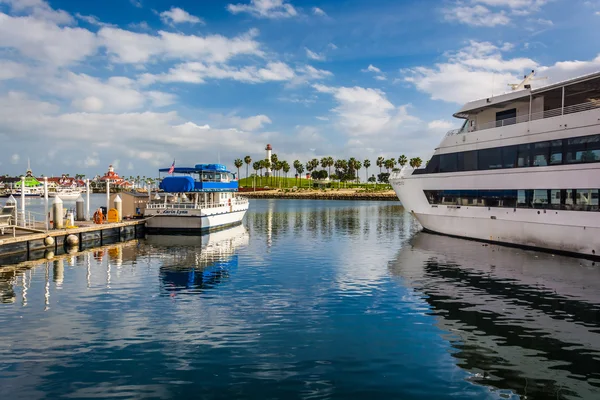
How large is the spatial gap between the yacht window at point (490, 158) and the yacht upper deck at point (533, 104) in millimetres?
1994

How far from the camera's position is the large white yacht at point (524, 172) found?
25.8 meters

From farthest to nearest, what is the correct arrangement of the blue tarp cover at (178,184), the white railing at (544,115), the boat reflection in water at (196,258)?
the blue tarp cover at (178,184)
the white railing at (544,115)
the boat reflection in water at (196,258)

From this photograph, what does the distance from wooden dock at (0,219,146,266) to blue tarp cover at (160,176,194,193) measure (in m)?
5.01

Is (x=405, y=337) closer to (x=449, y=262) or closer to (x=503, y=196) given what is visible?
(x=449, y=262)

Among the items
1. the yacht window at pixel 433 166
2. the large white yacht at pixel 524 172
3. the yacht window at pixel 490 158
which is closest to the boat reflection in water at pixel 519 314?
the large white yacht at pixel 524 172

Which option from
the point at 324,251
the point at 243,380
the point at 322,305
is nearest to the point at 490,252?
the point at 324,251

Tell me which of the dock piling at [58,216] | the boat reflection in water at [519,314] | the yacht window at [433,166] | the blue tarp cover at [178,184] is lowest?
the boat reflection in water at [519,314]

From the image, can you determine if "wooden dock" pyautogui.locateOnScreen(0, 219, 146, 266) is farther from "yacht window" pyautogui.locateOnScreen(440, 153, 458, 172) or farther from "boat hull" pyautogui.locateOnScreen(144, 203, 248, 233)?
"yacht window" pyautogui.locateOnScreen(440, 153, 458, 172)

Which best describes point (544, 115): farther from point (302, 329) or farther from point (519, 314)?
point (302, 329)

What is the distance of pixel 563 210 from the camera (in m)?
26.6

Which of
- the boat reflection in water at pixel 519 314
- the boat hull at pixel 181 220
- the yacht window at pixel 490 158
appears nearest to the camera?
the boat reflection in water at pixel 519 314

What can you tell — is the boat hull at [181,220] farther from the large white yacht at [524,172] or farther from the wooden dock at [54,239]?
the large white yacht at [524,172]

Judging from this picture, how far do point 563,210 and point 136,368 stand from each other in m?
26.2

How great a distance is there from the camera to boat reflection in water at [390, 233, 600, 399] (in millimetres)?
10922
